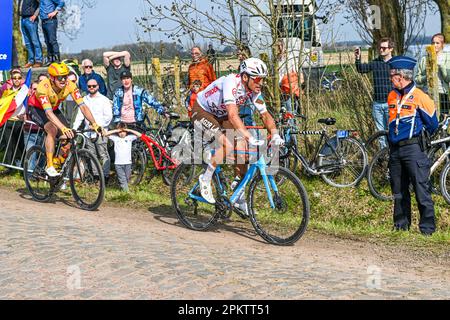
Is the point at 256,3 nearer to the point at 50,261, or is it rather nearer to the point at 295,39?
the point at 295,39

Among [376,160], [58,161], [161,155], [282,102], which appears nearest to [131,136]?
[161,155]

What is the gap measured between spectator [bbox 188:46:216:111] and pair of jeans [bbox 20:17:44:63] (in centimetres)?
485

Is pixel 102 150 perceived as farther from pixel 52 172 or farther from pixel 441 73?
pixel 441 73

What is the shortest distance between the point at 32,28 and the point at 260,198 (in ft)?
34.1

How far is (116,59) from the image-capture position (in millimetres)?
16016

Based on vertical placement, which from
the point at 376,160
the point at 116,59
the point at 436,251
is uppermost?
the point at 116,59

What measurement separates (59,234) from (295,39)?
21.5 feet

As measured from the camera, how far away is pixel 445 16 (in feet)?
58.4

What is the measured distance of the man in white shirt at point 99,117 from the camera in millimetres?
14742

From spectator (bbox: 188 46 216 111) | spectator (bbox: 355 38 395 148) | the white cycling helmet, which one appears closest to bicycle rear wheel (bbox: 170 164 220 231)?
the white cycling helmet

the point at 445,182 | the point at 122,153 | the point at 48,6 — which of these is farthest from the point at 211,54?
the point at 445,182

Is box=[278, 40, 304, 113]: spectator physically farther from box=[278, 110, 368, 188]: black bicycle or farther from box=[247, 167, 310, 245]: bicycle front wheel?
box=[247, 167, 310, 245]: bicycle front wheel

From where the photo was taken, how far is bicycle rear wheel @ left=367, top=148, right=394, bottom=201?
13.0 meters

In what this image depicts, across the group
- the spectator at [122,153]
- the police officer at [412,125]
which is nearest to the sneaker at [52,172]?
the spectator at [122,153]
